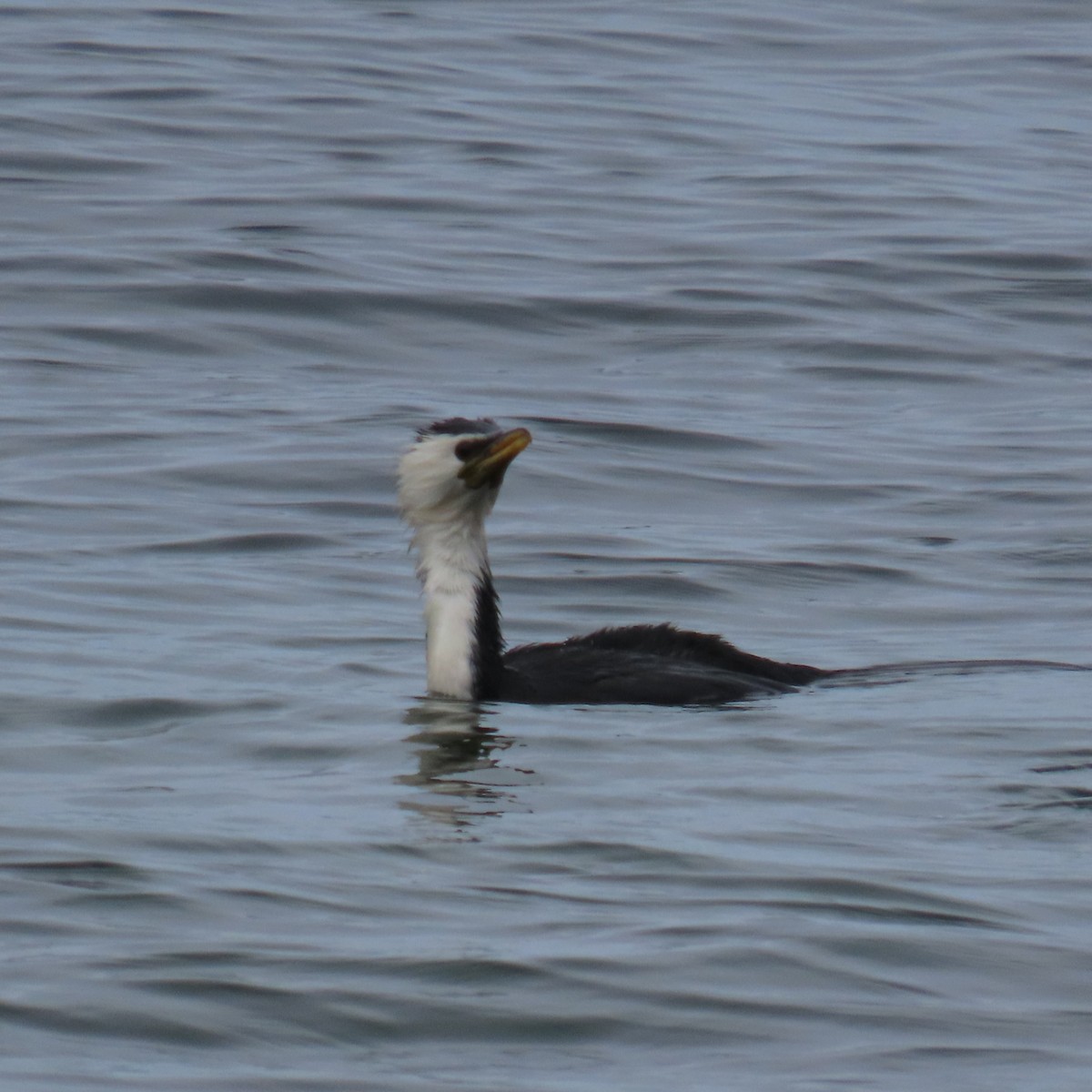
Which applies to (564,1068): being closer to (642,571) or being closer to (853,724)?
(853,724)

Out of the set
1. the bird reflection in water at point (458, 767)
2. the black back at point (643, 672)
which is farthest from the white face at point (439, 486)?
the bird reflection in water at point (458, 767)

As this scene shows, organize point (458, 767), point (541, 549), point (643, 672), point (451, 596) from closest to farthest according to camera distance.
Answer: point (458, 767)
point (643, 672)
point (451, 596)
point (541, 549)

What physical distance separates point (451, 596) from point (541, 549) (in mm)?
3046

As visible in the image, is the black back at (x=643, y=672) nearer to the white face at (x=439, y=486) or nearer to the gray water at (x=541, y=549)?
the gray water at (x=541, y=549)

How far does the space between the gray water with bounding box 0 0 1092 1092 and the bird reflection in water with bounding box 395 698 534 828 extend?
0.04m

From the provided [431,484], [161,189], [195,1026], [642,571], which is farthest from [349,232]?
[195,1026]

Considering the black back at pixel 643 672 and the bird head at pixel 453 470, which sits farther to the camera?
the bird head at pixel 453 470

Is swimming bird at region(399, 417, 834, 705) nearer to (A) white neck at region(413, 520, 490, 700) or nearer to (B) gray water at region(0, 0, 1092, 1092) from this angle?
(A) white neck at region(413, 520, 490, 700)

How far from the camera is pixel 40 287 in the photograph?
1802 centimetres

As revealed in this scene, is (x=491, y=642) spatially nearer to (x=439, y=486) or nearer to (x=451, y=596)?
(x=451, y=596)

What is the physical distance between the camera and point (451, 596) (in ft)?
32.4

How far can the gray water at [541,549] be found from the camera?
232 inches

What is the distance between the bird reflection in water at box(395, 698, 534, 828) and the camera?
792 cm

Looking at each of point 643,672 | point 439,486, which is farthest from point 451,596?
point 643,672
